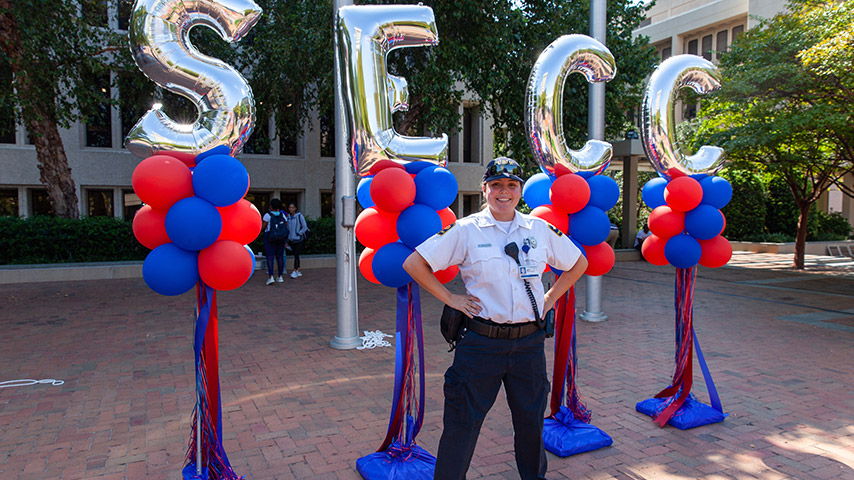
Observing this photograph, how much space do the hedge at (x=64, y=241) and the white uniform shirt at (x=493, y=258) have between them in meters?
12.3

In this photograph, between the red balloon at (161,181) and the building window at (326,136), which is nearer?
the red balloon at (161,181)

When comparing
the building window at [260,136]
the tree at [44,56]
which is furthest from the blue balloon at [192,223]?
the building window at [260,136]

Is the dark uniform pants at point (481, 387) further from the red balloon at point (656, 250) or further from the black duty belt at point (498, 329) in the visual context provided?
the red balloon at point (656, 250)

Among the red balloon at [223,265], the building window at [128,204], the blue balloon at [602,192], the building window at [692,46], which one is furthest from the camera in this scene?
the building window at [692,46]

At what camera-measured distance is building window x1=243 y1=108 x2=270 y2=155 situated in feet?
48.1

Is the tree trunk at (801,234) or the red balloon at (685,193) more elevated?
the red balloon at (685,193)

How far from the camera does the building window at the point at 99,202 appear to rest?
16922 mm

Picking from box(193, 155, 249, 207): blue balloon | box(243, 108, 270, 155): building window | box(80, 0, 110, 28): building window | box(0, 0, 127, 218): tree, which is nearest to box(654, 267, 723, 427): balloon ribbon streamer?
box(193, 155, 249, 207): blue balloon

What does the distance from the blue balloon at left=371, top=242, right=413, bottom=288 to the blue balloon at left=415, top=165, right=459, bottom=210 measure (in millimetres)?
321

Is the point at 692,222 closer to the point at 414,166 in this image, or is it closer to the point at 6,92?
the point at 414,166

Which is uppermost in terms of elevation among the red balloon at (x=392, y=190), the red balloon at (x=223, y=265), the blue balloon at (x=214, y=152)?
the blue balloon at (x=214, y=152)

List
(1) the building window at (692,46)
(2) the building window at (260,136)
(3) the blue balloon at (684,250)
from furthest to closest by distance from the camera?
(1) the building window at (692,46), (2) the building window at (260,136), (3) the blue balloon at (684,250)

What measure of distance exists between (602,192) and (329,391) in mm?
2954

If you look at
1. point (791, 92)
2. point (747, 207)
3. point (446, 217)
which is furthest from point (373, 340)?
point (747, 207)
